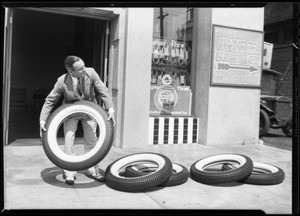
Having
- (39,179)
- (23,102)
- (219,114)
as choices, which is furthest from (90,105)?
(23,102)

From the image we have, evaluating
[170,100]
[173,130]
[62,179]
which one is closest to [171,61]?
[170,100]

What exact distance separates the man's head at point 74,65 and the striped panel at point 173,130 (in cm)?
314

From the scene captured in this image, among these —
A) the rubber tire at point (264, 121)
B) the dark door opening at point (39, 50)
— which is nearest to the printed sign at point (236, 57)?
the rubber tire at point (264, 121)

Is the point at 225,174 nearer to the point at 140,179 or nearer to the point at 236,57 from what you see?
the point at 140,179

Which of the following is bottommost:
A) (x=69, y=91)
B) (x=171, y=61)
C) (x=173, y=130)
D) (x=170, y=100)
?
(x=173, y=130)

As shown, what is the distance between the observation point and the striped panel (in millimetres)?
7035

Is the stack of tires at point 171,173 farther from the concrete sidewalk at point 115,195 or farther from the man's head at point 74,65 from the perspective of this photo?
the man's head at point 74,65

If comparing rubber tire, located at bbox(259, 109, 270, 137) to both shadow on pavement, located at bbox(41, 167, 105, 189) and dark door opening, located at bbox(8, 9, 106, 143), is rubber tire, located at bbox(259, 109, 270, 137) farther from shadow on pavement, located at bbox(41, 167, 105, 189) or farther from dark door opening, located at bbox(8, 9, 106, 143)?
dark door opening, located at bbox(8, 9, 106, 143)

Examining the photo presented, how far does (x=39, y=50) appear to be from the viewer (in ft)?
48.0

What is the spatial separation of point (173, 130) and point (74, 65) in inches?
149

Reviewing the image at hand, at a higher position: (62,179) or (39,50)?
(39,50)

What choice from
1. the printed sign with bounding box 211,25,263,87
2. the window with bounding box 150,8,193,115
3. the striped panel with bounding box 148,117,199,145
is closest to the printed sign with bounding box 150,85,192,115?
the window with bounding box 150,8,193,115

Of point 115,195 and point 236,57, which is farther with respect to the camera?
point 236,57

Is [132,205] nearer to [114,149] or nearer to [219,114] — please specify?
[114,149]
